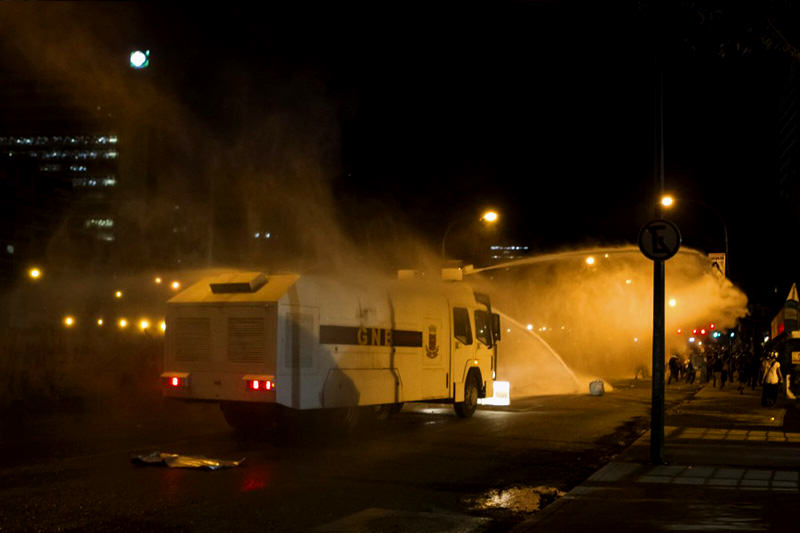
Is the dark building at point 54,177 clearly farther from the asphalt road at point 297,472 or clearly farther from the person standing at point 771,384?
the person standing at point 771,384

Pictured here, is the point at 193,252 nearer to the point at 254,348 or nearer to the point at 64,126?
the point at 254,348

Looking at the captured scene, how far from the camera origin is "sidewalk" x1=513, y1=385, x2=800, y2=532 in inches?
289

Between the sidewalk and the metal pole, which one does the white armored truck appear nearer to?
the sidewalk

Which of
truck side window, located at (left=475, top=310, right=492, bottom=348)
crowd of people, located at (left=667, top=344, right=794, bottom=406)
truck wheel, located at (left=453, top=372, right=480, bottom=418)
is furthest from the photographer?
crowd of people, located at (left=667, top=344, right=794, bottom=406)

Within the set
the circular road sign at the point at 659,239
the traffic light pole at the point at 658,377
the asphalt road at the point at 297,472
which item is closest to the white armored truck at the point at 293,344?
the asphalt road at the point at 297,472

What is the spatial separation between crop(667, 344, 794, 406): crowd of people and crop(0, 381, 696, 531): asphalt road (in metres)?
6.16

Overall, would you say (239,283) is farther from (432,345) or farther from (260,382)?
(432,345)

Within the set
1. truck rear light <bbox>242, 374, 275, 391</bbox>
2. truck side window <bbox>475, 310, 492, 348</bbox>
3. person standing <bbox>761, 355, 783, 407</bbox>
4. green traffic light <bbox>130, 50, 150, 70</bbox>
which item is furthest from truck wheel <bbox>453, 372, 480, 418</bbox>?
green traffic light <bbox>130, 50, 150, 70</bbox>

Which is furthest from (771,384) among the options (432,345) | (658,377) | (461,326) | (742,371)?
(658,377)

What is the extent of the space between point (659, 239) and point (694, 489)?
3400 millimetres

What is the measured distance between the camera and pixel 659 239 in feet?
36.4

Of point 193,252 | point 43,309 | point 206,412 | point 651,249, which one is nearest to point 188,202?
point 193,252

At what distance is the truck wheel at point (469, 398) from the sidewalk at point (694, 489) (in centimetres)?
464

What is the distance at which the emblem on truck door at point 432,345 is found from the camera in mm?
17452
